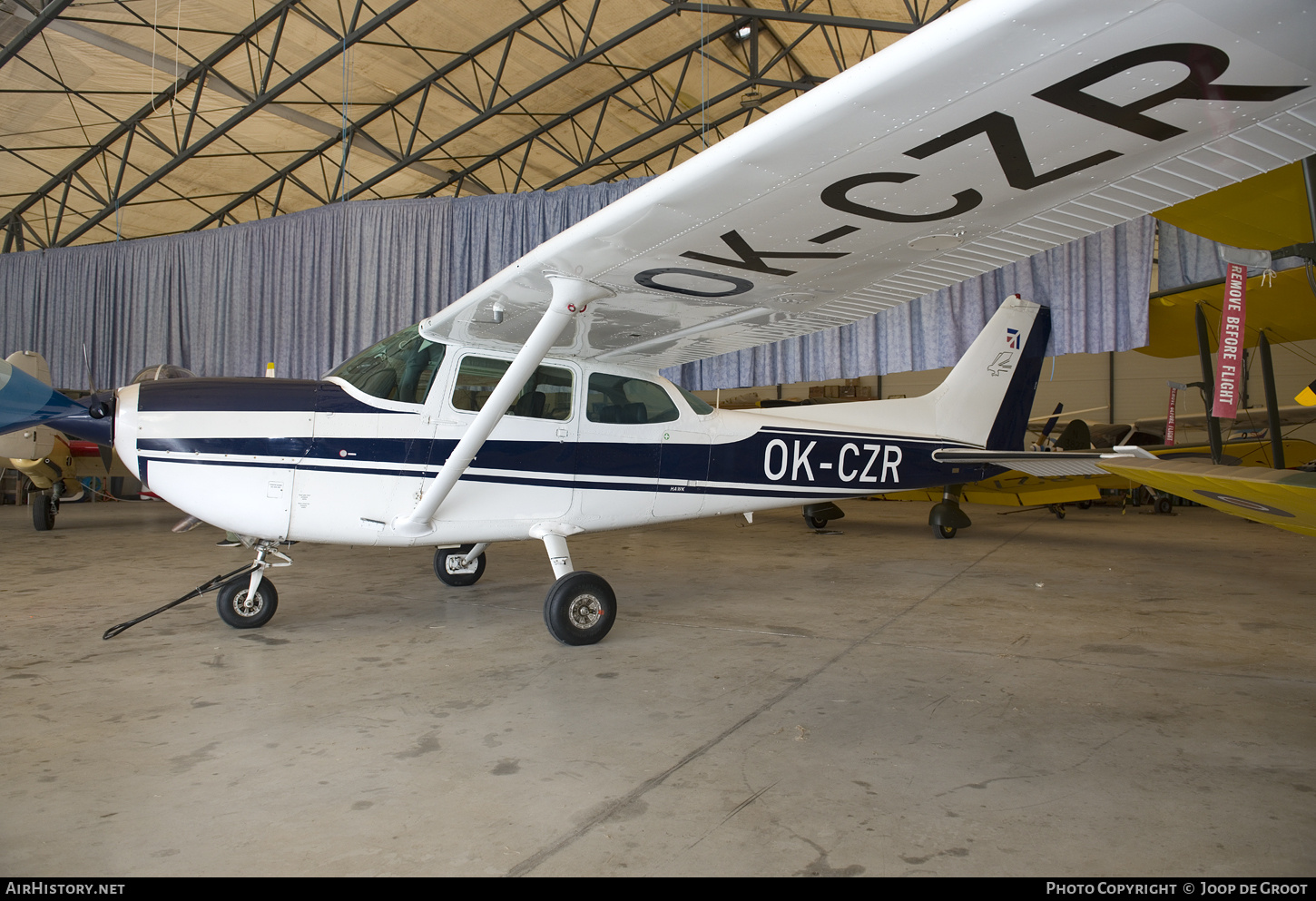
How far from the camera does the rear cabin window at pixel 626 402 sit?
15.8 feet

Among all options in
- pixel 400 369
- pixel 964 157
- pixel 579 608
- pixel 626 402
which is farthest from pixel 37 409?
pixel 964 157

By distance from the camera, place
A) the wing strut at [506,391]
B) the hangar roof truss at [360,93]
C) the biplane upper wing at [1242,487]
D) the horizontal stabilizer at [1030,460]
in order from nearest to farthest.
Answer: the biplane upper wing at [1242,487] → the wing strut at [506,391] → the horizontal stabilizer at [1030,460] → the hangar roof truss at [360,93]

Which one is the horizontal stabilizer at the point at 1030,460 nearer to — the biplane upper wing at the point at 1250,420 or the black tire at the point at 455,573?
the black tire at the point at 455,573

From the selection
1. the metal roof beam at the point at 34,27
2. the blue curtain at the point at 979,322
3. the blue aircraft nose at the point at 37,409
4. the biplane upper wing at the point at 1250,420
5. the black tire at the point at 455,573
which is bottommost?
the black tire at the point at 455,573

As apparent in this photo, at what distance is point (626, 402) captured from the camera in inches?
194

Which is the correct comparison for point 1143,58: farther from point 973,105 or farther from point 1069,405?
point 1069,405

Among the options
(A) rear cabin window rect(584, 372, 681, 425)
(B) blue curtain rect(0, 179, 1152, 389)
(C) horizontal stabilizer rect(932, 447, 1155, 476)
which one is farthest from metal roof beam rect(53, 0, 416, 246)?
(C) horizontal stabilizer rect(932, 447, 1155, 476)

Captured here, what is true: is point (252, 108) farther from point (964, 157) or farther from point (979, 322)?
point (964, 157)

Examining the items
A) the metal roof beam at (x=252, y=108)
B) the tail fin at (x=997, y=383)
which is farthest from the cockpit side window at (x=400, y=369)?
the metal roof beam at (x=252, y=108)

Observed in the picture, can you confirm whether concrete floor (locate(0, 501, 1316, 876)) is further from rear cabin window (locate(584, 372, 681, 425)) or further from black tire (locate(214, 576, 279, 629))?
rear cabin window (locate(584, 372, 681, 425))

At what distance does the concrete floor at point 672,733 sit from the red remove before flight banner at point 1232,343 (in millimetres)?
1287

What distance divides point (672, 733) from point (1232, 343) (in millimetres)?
2959
